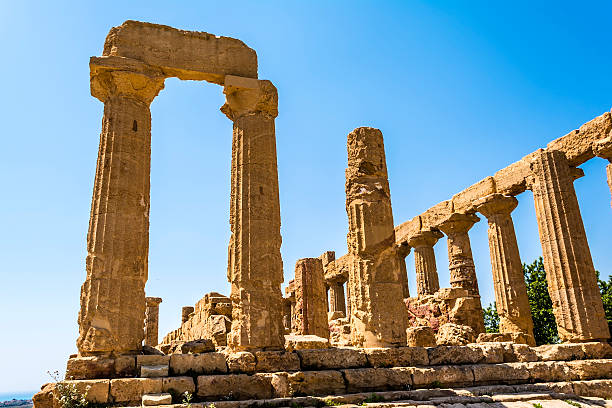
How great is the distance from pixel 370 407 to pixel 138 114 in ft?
24.6

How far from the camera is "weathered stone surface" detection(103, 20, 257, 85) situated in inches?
435

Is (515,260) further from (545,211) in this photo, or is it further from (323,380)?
(323,380)

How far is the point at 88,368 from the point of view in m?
8.67

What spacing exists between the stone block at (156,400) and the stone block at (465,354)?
516 cm

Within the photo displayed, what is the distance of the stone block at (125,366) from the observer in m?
8.80

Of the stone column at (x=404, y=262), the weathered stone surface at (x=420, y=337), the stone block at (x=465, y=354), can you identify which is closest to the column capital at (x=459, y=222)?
the stone column at (x=404, y=262)

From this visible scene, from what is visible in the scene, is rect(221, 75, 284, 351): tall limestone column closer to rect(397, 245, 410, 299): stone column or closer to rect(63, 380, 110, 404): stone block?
rect(63, 380, 110, 404): stone block

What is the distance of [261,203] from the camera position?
34.9ft

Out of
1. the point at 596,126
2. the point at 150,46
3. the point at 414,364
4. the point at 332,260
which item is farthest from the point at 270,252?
the point at 332,260

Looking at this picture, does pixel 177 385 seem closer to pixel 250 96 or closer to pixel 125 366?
pixel 125 366

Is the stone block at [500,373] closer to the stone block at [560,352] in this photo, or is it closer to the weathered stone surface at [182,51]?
the stone block at [560,352]

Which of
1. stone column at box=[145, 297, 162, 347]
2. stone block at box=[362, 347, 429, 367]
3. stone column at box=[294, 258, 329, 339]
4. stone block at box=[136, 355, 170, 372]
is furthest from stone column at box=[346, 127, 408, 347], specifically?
stone column at box=[145, 297, 162, 347]

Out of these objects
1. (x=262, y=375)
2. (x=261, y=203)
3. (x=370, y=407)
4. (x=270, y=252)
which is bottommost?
(x=370, y=407)

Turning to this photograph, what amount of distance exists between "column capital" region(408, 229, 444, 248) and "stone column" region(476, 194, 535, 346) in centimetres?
338
